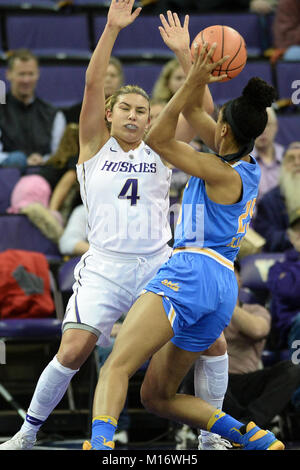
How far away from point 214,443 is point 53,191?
3137 millimetres

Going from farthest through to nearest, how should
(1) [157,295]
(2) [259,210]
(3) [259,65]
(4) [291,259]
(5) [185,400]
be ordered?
(3) [259,65] → (2) [259,210] → (4) [291,259] → (5) [185,400] → (1) [157,295]

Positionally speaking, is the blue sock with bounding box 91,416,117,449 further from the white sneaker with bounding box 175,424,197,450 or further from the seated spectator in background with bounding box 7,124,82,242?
the seated spectator in background with bounding box 7,124,82,242

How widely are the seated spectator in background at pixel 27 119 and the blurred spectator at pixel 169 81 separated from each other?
960 millimetres

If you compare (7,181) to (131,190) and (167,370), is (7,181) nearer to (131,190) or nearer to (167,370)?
(131,190)

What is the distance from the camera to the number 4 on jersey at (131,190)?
14.7 feet

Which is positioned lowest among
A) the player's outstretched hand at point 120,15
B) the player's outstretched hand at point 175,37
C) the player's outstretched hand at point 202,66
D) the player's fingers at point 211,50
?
the player's outstretched hand at point 202,66

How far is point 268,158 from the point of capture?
732 centimetres

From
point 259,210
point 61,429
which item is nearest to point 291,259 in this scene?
point 259,210

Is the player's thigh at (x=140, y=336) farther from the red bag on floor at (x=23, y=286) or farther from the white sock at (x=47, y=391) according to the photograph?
the red bag on floor at (x=23, y=286)

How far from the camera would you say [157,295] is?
3.91 m

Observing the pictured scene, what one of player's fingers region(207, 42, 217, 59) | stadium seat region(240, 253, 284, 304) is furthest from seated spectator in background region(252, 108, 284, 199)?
player's fingers region(207, 42, 217, 59)

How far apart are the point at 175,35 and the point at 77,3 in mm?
5575

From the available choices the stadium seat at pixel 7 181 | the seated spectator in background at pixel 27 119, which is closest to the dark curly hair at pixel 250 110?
the stadium seat at pixel 7 181

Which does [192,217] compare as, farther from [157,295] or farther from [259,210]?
[259,210]
